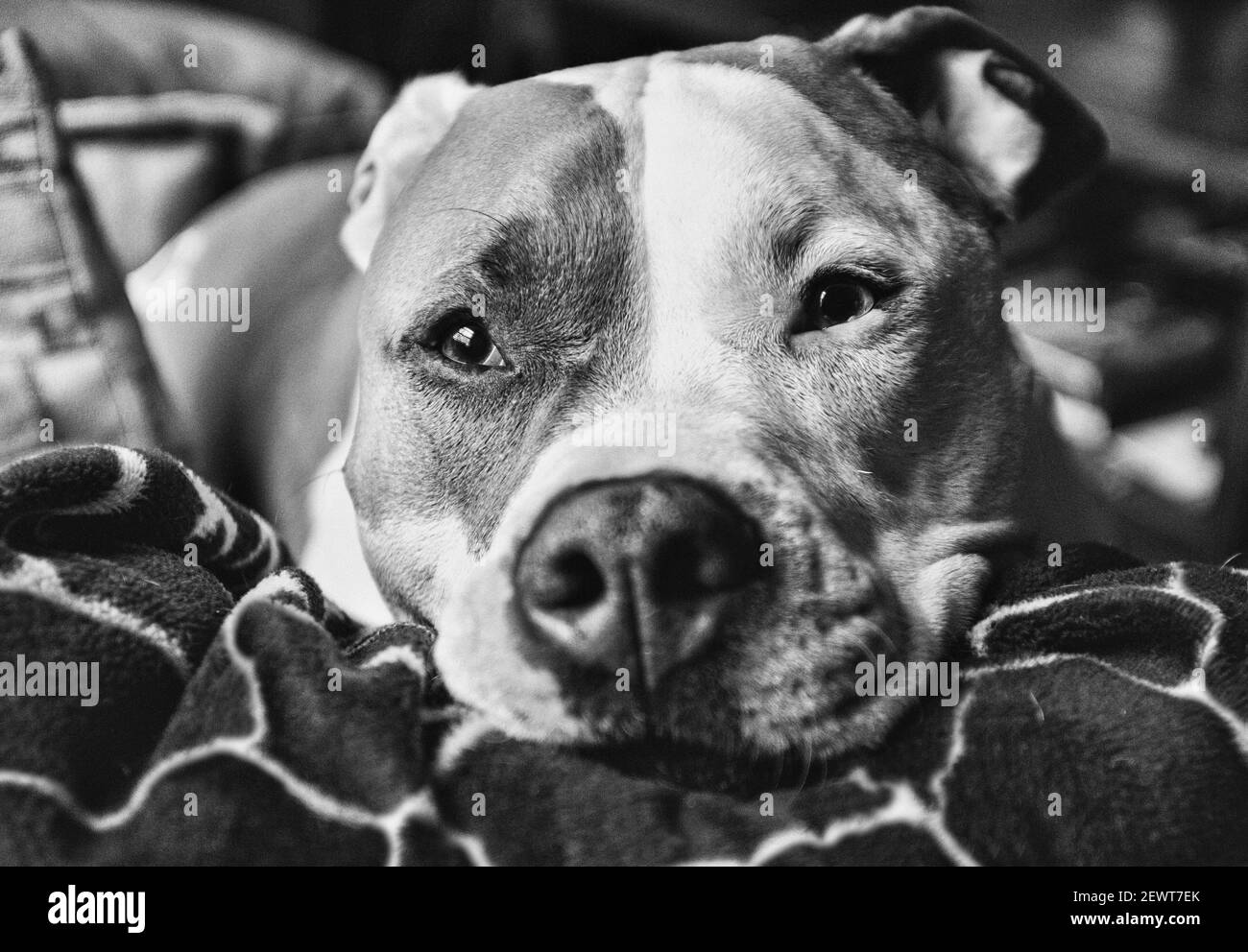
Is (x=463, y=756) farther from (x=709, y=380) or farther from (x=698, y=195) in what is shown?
(x=698, y=195)

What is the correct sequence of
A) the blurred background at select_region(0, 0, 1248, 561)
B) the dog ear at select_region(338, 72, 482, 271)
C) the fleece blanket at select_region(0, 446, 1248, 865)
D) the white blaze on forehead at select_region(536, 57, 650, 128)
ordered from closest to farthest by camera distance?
the fleece blanket at select_region(0, 446, 1248, 865), the white blaze on forehead at select_region(536, 57, 650, 128), the dog ear at select_region(338, 72, 482, 271), the blurred background at select_region(0, 0, 1248, 561)

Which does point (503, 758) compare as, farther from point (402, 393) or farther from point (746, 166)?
point (746, 166)

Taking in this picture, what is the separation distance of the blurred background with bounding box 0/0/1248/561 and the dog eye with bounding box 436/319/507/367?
96 cm

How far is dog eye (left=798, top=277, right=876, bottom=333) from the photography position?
1.28m

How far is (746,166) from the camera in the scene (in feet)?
4.19

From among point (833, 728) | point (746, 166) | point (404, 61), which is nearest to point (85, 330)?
point (746, 166)

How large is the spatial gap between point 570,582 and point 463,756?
18cm

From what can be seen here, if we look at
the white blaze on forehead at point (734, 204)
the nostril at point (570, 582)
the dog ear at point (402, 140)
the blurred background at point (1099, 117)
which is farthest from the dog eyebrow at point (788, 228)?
the blurred background at point (1099, 117)

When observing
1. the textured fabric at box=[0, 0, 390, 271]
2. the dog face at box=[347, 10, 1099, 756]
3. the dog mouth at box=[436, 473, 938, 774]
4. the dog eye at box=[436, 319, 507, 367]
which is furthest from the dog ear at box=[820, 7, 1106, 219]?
the textured fabric at box=[0, 0, 390, 271]

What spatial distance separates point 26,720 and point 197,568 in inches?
9.5

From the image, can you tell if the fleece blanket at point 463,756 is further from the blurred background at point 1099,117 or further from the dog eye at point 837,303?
the blurred background at point 1099,117

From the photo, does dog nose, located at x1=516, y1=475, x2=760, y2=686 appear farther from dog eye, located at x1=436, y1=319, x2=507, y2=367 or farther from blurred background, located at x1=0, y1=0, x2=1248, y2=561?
blurred background, located at x1=0, y1=0, x2=1248, y2=561

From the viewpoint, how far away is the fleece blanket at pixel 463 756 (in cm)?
87
